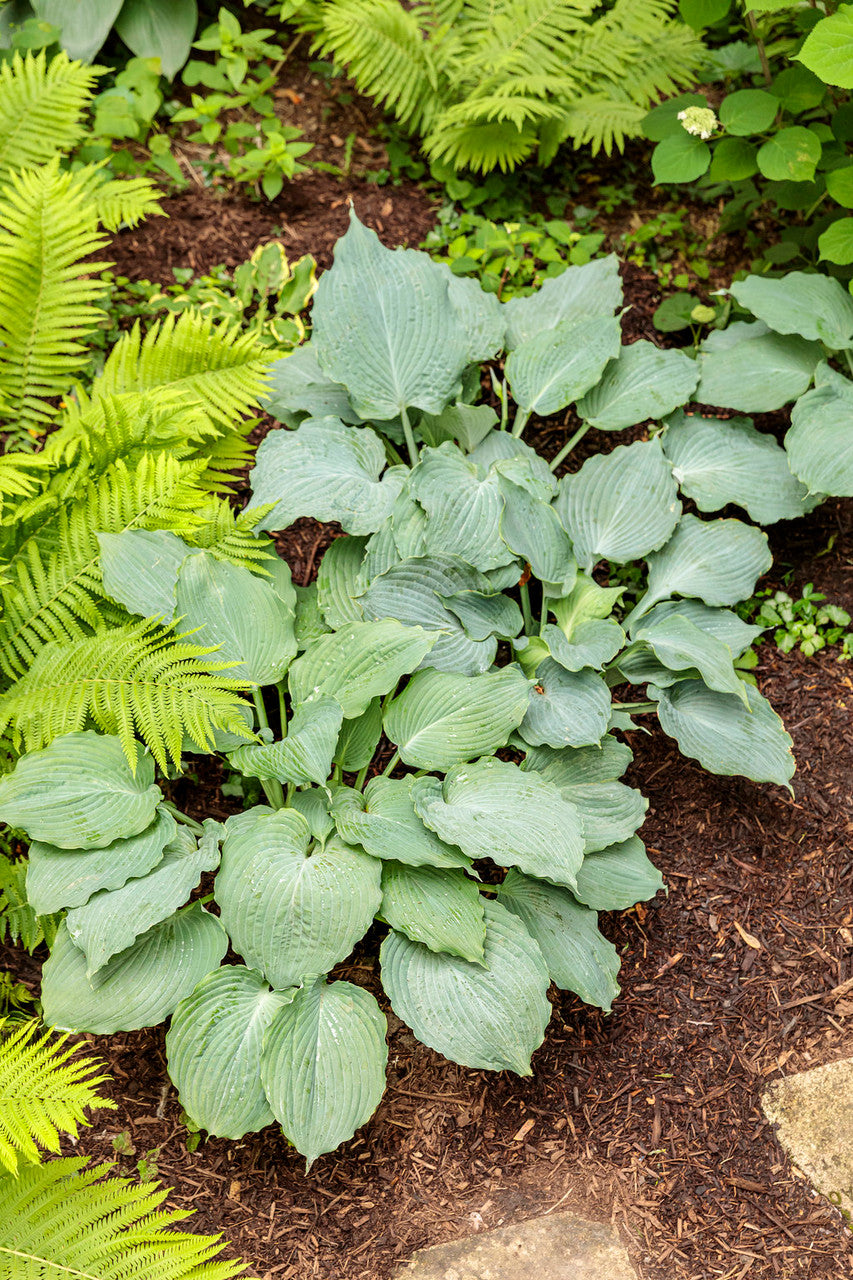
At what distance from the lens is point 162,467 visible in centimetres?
273

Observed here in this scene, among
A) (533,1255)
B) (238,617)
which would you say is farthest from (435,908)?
(238,617)

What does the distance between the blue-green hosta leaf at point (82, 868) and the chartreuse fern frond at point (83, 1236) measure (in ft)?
1.91

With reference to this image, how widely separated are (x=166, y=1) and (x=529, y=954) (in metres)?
4.08

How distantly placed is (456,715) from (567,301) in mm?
1576

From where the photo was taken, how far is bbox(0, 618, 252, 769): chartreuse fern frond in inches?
94.0

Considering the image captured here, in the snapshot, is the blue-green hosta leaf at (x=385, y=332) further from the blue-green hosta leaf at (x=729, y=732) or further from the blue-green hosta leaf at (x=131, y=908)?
the blue-green hosta leaf at (x=131, y=908)

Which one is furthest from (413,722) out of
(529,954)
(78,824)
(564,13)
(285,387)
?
(564,13)

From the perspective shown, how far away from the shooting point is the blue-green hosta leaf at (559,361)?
3025mm

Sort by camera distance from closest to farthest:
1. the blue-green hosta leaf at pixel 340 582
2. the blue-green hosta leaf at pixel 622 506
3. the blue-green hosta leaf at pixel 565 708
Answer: the blue-green hosta leaf at pixel 565 708, the blue-green hosta leaf at pixel 340 582, the blue-green hosta leaf at pixel 622 506

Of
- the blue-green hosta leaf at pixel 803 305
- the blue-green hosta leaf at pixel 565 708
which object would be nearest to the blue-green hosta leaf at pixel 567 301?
the blue-green hosta leaf at pixel 803 305

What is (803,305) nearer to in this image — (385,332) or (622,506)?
(622,506)

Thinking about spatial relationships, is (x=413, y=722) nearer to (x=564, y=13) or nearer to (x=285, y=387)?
(x=285, y=387)

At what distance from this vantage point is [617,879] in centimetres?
251

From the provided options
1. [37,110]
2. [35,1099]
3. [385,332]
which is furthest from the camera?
[37,110]
